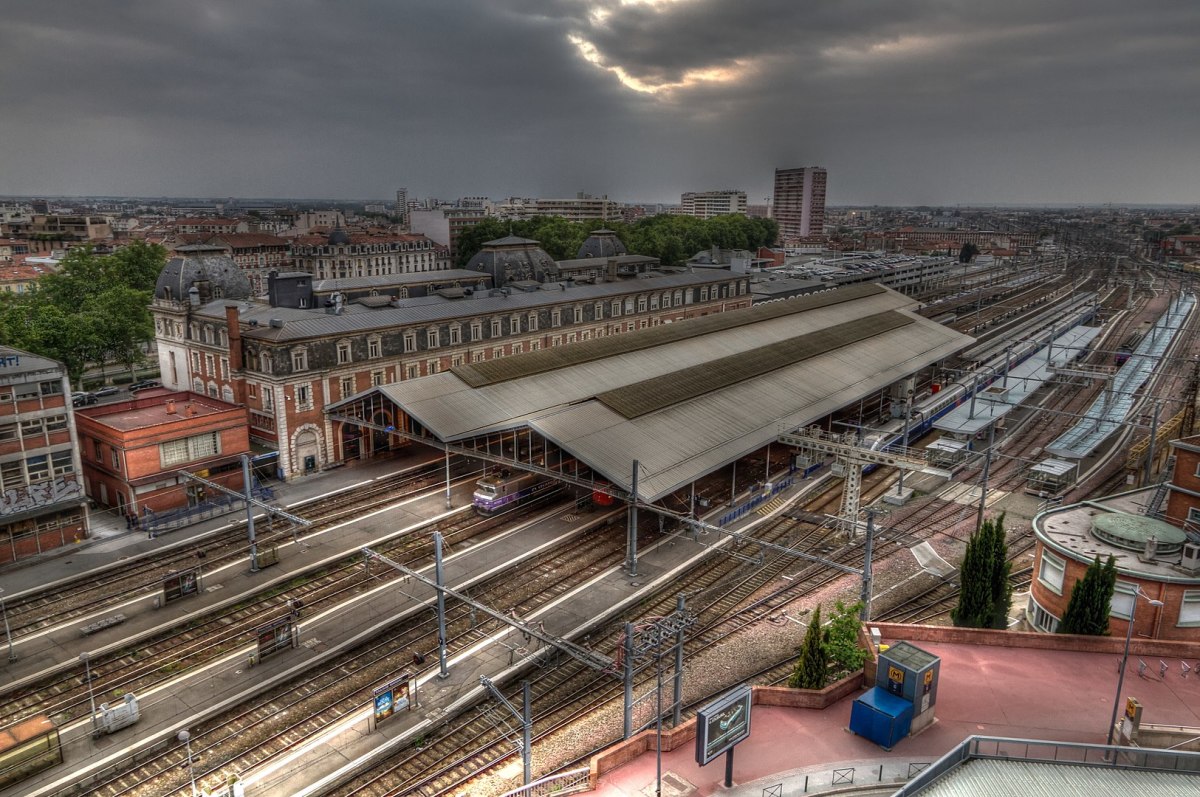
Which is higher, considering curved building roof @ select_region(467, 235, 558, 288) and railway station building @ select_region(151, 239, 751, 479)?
curved building roof @ select_region(467, 235, 558, 288)

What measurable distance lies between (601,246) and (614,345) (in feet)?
179

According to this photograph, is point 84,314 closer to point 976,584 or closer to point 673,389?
point 673,389

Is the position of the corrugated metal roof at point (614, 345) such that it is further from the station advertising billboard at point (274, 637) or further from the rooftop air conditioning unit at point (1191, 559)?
the rooftop air conditioning unit at point (1191, 559)

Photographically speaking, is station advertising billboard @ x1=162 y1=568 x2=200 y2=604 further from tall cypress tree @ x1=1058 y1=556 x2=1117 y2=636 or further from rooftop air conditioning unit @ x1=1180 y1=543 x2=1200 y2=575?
rooftop air conditioning unit @ x1=1180 y1=543 x2=1200 y2=575

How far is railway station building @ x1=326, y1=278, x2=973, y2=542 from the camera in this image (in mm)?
43125

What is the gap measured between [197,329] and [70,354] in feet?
61.9

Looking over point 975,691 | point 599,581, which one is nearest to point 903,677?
point 975,691

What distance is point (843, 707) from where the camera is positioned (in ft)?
86.6

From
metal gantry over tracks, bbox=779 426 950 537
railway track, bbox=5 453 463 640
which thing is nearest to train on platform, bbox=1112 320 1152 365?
metal gantry over tracks, bbox=779 426 950 537

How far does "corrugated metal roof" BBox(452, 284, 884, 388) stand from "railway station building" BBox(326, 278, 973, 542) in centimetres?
18

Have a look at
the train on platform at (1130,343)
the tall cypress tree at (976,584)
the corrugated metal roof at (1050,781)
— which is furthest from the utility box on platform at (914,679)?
the train on platform at (1130,343)

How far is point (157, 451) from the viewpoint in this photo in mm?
44812

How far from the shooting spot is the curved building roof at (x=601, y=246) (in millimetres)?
114475

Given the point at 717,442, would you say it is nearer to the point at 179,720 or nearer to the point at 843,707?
the point at 843,707
